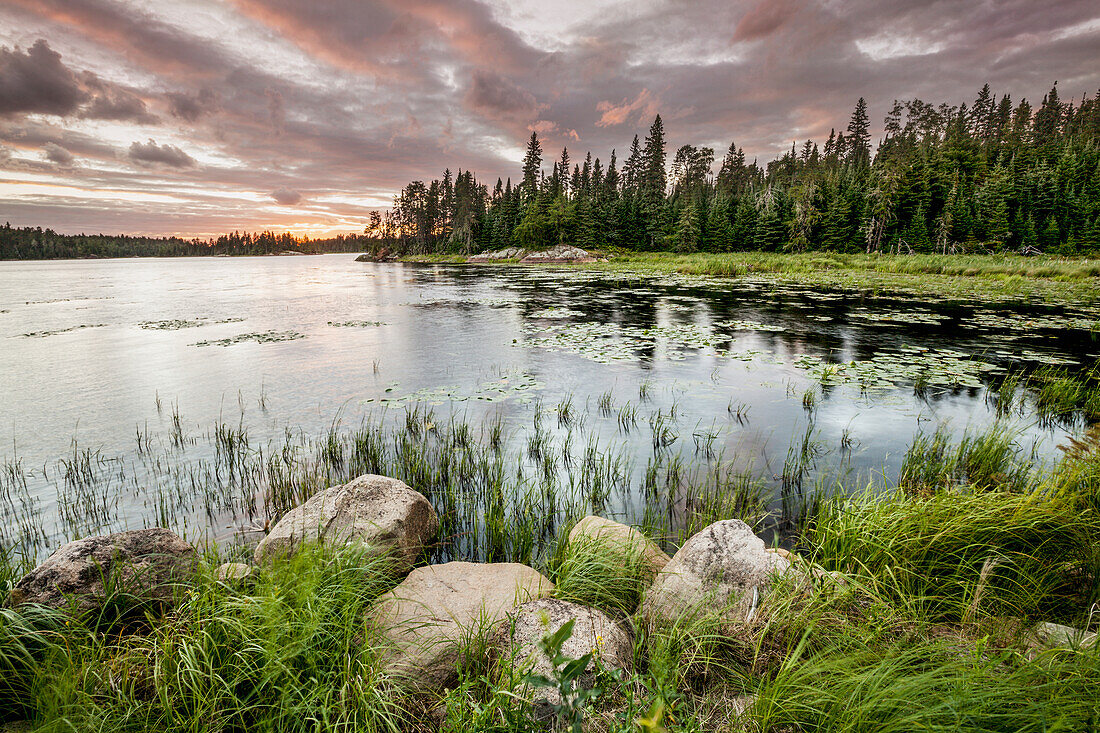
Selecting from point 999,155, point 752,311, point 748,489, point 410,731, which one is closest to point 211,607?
point 410,731

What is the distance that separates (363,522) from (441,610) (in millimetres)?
1219

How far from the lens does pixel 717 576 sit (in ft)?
10.9

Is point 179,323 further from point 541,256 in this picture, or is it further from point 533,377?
point 541,256

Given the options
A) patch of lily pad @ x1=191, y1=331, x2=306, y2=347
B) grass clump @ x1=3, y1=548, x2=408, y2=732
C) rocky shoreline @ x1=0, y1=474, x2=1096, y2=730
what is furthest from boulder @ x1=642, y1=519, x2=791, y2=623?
patch of lily pad @ x1=191, y1=331, x2=306, y2=347

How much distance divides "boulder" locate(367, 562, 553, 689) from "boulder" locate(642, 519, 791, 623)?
91cm

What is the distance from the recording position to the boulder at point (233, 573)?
3.29 m

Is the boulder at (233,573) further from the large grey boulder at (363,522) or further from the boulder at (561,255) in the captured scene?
the boulder at (561,255)

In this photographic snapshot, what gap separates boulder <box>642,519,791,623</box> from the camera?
3.18 meters

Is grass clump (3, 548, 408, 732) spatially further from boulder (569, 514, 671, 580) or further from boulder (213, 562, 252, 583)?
boulder (569, 514, 671, 580)

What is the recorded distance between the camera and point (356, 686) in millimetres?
2539

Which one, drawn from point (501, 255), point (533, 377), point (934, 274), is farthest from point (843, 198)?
point (533, 377)

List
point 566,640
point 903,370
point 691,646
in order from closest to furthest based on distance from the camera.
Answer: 1. point 566,640
2. point 691,646
3. point 903,370

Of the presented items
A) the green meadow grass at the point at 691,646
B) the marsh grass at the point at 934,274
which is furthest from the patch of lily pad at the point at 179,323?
the marsh grass at the point at 934,274

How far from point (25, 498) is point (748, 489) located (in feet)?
30.0
